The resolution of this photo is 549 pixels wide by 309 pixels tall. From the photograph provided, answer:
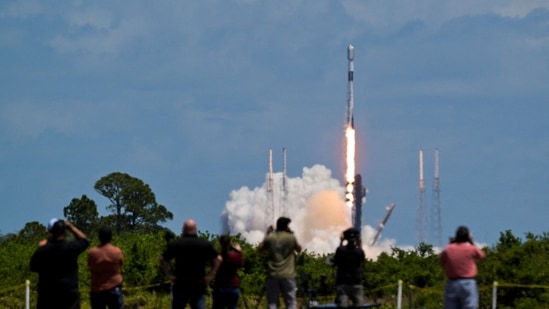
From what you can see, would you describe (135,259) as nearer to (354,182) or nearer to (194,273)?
(194,273)

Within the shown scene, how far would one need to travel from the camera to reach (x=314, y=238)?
118 m

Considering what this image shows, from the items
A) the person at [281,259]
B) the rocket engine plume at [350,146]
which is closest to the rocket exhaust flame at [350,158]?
the rocket engine plume at [350,146]

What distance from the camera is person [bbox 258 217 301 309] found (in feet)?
80.3

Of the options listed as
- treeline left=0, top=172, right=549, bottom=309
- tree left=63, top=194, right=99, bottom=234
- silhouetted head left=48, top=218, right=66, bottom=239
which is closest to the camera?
silhouetted head left=48, top=218, right=66, bottom=239

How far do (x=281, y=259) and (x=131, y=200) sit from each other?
311ft

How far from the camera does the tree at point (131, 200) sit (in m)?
118

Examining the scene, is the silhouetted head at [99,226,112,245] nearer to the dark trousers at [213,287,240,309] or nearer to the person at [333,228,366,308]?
the dark trousers at [213,287,240,309]

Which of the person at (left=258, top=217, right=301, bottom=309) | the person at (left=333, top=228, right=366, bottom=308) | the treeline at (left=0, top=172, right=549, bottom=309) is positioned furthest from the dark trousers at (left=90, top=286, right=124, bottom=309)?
the treeline at (left=0, top=172, right=549, bottom=309)

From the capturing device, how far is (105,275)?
2228 centimetres

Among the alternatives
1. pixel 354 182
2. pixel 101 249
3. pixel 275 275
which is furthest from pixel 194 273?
pixel 354 182

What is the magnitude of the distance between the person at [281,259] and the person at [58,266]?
4.60 meters

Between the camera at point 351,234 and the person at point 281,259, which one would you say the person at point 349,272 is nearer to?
the camera at point 351,234

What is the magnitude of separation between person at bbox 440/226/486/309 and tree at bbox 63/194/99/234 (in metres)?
90.1

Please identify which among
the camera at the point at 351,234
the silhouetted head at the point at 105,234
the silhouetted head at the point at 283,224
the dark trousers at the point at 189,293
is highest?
the silhouetted head at the point at 283,224
